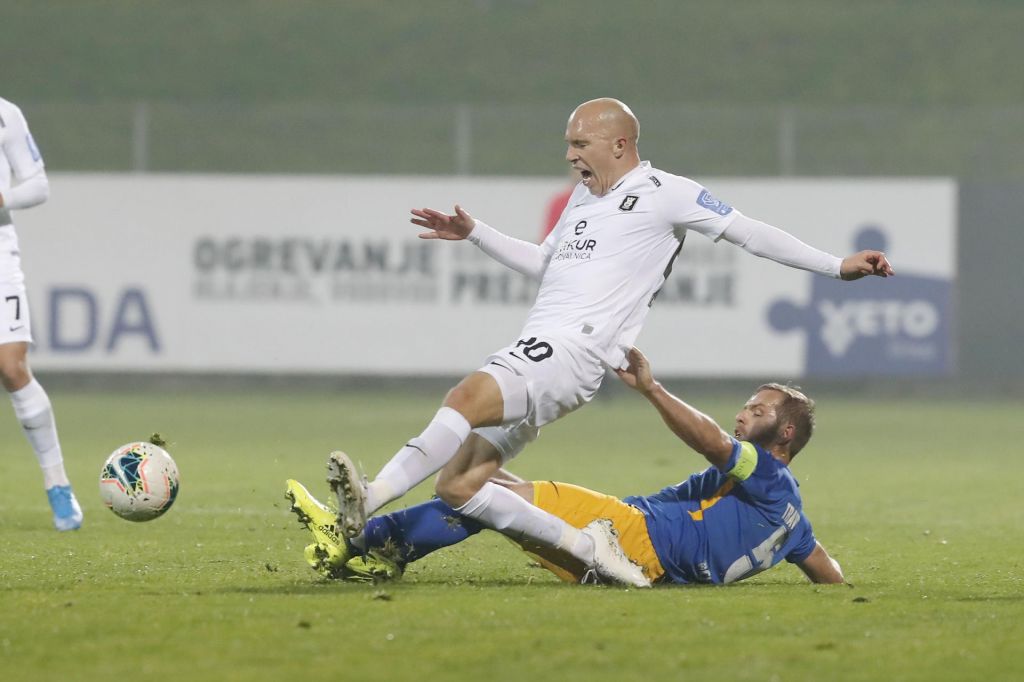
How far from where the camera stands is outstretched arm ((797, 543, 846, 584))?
676 cm

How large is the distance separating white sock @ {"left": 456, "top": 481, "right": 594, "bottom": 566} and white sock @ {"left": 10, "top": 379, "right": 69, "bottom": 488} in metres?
3.14

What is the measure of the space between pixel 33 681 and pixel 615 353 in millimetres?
2748

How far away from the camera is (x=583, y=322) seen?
6.50 m

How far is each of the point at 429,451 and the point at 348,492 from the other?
44cm

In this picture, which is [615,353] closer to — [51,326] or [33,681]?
[33,681]

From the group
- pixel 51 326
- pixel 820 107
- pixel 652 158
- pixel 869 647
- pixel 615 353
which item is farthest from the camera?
pixel 820 107

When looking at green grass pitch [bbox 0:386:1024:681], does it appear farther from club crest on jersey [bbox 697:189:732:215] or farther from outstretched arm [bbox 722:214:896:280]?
club crest on jersey [bbox 697:189:732:215]

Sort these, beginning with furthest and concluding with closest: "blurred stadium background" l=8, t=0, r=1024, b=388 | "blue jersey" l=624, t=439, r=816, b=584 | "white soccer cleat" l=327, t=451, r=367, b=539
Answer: "blurred stadium background" l=8, t=0, r=1024, b=388
"blue jersey" l=624, t=439, r=816, b=584
"white soccer cleat" l=327, t=451, r=367, b=539

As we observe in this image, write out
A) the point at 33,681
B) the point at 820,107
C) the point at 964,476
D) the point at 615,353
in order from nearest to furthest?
the point at 33,681 < the point at 615,353 < the point at 964,476 < the point at 820,107

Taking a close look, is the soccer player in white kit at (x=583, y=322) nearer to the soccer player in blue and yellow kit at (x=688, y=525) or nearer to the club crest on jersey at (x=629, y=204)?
the club crest on jersey at (x=629, y=204)

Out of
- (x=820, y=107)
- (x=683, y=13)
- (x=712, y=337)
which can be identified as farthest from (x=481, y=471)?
(x=683, y=13)

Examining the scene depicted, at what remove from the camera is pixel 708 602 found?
20.1ft

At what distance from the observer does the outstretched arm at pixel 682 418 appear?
20.4 feet

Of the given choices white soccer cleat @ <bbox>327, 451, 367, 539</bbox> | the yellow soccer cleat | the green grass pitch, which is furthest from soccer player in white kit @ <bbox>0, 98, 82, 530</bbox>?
white soccer cleat @ <bbox>327, 451, 367, 539</bbox>
